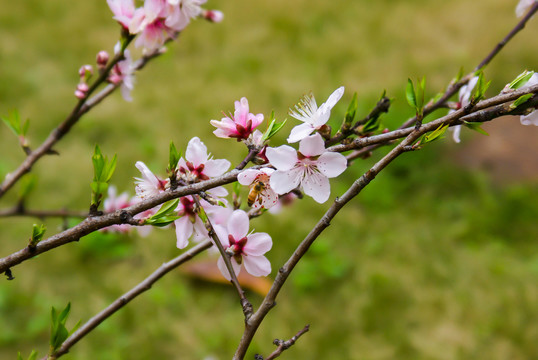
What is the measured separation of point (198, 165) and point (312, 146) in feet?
0.44

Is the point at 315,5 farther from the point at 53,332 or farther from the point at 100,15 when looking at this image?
the point at 53,332

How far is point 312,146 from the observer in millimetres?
445

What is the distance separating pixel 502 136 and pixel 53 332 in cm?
236

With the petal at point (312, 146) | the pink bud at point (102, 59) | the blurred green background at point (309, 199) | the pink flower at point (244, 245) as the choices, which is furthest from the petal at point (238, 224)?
the blurred green background at point (309, 199)

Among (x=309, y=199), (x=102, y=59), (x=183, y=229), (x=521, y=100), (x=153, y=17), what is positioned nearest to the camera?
(x=521, y=100)

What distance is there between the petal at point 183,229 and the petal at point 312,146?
0.15m

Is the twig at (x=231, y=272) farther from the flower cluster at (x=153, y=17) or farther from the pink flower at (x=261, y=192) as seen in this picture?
the flower cluster at (x=153, y=17)

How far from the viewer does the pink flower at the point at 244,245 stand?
514 mm

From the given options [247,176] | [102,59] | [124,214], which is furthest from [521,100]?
[102,59]

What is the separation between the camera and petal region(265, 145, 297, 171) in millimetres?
443

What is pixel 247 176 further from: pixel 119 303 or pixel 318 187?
pixel 119 303

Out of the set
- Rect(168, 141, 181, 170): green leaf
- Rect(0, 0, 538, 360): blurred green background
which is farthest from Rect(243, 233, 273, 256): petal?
Rect(0, 0, 538, 360): blurred green background

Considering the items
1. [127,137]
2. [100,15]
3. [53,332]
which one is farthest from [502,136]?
[100,15]

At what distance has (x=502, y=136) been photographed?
2.45 meters
